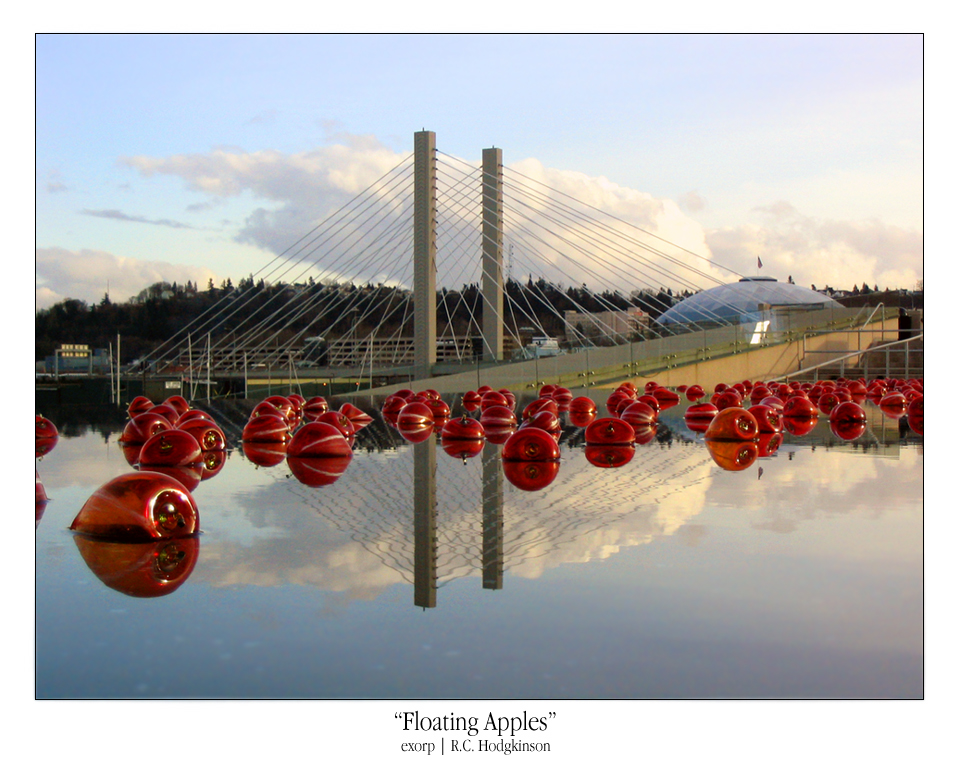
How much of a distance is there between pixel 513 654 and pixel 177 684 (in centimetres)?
119

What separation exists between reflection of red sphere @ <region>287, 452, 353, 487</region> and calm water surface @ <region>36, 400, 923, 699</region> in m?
0.31

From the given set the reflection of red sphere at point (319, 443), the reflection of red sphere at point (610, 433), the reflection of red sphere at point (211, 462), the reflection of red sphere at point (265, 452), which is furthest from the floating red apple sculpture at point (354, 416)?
the reflection of red sphere at point (319, 443)

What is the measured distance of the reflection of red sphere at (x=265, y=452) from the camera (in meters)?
10.7

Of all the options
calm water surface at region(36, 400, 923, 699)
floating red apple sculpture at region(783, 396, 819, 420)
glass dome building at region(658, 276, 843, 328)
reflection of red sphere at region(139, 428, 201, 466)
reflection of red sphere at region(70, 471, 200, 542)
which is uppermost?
glass dome building at region(658, 276, 843, 328)

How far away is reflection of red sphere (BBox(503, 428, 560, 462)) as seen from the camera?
10.5 metres

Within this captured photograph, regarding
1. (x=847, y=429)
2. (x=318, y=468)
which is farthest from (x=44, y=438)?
(x=847, y=429)

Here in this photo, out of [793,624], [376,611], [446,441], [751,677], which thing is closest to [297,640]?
[376,611]

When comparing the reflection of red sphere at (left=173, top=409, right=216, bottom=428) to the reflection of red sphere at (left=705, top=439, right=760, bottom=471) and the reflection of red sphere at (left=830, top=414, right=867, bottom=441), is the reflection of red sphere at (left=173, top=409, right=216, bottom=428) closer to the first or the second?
the reflection of red sphere at (left=705, top=439, right=760, bottom=471)

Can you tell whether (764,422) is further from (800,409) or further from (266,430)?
(266,430)

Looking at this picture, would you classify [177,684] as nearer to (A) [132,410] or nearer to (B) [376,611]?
(B) [376,611]

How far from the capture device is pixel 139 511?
240 inches

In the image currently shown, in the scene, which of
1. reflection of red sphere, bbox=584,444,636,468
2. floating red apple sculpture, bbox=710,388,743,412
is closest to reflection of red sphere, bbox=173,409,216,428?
reflection of red sphere, bbox=584,444,636,468

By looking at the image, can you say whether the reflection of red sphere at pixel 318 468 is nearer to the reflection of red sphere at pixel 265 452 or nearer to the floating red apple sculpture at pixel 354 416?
the reflection of red sphere at pixel 265 452

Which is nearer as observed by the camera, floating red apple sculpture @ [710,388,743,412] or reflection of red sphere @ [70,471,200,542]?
reflection of red sphere @ [70,471,200,542]
